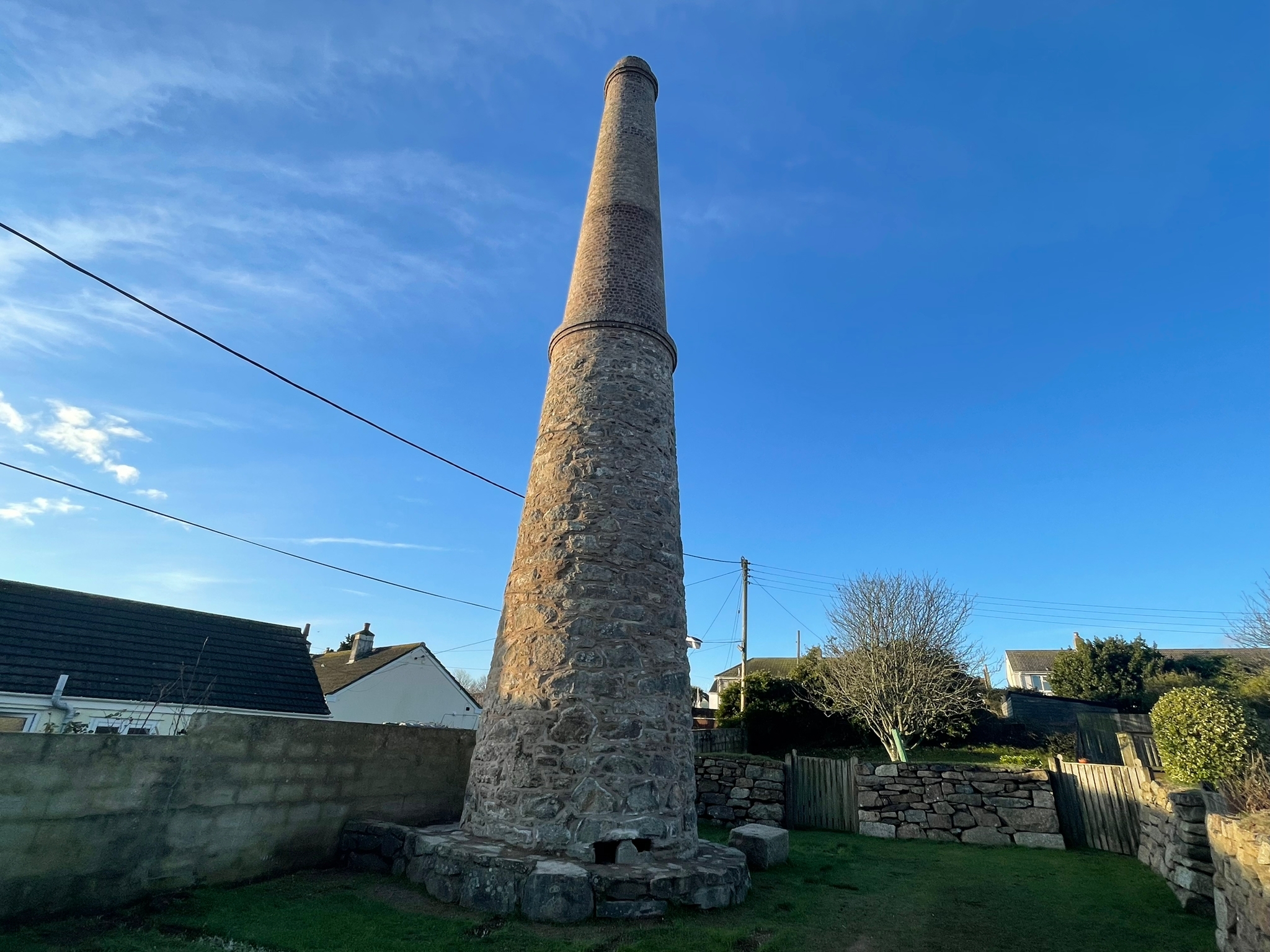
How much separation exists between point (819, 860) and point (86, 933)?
29.3ft

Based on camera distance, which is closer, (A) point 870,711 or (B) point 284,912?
(B) point 284,912

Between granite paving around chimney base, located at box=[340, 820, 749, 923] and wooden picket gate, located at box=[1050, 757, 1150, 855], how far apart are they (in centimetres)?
774

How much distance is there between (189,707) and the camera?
51.2ft

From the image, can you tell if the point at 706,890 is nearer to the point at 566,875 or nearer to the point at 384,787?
the point at 566,875

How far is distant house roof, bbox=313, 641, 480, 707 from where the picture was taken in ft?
83.1

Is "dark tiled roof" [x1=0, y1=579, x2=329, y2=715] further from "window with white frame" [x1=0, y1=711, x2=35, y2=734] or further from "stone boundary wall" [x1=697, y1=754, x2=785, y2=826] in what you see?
"stone boundary wall" [x1=697, y1=754, x2=785, y2=826]

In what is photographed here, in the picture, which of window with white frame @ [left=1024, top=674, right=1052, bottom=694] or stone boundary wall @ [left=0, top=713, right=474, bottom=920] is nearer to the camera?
stone boundary wall @ [left=0, top=713, right=474, bottom=920]

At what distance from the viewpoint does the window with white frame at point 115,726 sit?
46.9 feet

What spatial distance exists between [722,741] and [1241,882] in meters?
16.4

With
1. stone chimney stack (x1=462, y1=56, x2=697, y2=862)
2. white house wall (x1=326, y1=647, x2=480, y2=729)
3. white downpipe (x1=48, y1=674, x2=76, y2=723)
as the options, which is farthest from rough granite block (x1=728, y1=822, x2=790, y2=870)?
white house wall (x1=326, y1=647, x2=480, y2=729)

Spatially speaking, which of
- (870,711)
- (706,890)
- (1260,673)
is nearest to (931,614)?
(870,711)

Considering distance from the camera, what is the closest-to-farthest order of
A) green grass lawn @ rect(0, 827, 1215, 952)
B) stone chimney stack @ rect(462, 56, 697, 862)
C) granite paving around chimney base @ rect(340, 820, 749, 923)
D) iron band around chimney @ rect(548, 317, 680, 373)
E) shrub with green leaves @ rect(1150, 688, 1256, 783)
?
green grass lawn @ rect(0, 827, 1215, 952)
granite paving around chimney base @ rect(340, 820, 749, 923)
stone chimney stack @ rect(462, 56, 697, 862)
shrub with green leaves @ rect(1150, 688, 1256, 783)
iron band around chimney @ rect(548, 317, 680, 373)

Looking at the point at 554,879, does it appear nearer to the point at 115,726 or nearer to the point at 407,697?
the point at 115,726

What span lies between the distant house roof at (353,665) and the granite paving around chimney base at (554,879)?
63.6ft
